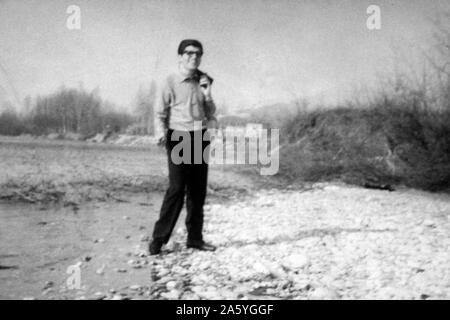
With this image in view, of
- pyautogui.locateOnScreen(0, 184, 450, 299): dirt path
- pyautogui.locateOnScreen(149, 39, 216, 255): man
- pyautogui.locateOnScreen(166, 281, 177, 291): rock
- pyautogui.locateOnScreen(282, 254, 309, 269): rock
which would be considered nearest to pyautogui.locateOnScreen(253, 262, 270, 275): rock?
pyautogui.locateOnScreen(0, 184, 450, 299): dirt path

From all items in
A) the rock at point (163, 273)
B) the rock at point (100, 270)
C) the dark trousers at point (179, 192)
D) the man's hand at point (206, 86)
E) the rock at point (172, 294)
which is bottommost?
the rock at point (172, 294)

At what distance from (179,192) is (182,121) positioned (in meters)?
0.56

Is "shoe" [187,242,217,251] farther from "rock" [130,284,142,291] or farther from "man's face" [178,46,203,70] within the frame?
"man's face" [178,46,203,70]

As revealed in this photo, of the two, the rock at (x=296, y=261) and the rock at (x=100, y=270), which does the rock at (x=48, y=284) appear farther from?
the rock at (x=296, y=261)

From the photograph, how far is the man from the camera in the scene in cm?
291

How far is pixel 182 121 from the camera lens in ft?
9.62

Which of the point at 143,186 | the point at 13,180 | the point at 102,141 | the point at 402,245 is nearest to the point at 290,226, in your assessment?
the point at 402,245

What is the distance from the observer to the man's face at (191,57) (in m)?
2.94

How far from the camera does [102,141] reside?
651 inches

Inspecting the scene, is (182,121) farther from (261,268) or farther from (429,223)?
(429,223)

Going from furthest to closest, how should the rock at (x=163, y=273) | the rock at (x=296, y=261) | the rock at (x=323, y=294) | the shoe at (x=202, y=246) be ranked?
1. the shoe at (x=202, y=246)
2. the rock at (x=296, y=261)
3. the rock at (x=163, y=273)
4. the rock at (x=323, y=294)

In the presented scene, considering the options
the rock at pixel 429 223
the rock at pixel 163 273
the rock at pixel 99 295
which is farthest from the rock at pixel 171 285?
the rock at pixel 429 223

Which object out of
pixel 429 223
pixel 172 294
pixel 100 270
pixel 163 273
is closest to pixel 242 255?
pixel 163 273
